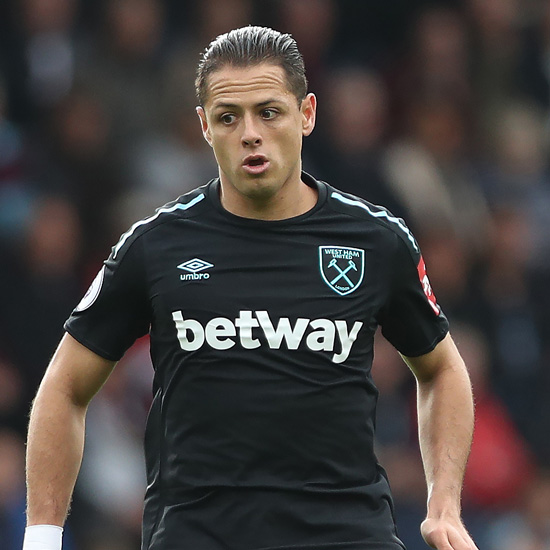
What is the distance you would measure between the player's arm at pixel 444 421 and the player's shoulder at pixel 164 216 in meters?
0.96

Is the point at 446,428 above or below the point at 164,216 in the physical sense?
below

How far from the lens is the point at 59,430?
15.4ft

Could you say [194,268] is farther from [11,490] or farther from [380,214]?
[11,490]

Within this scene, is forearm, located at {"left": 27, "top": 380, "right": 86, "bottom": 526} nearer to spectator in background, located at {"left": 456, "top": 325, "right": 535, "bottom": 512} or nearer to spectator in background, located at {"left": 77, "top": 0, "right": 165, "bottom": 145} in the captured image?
spectator in background, located at {"left": 456, "top": 325, "right": 535, "bottom": 512}

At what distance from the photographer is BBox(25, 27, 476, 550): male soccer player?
14.7ft

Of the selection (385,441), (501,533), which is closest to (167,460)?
(385,441)

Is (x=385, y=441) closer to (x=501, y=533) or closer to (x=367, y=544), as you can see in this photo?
(x=501, y=533)

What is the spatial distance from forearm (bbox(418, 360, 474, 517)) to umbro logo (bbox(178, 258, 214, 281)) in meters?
0.95

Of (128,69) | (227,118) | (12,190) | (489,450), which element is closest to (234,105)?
(227,118)

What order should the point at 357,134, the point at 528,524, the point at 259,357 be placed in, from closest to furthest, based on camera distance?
the point at 259,357, the point at 528,524, the point at 357,134

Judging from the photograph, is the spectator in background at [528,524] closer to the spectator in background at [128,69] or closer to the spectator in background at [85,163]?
the spectator in background at [85,163]

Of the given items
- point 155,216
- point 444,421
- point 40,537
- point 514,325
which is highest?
point 155,216

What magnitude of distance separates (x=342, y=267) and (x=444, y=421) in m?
0.70

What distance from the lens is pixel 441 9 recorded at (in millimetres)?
12227
